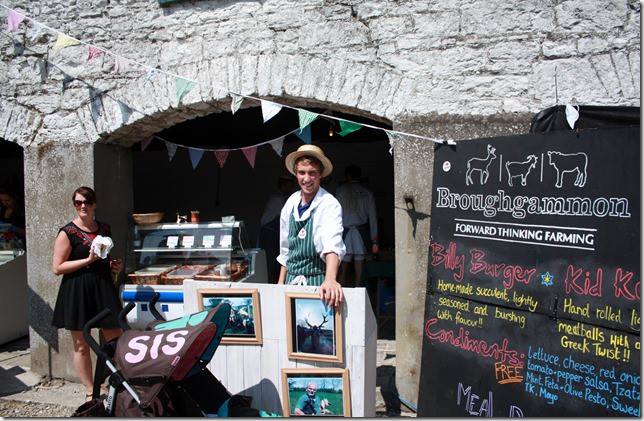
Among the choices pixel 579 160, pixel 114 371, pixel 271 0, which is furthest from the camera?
pixel 271 0

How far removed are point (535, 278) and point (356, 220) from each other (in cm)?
348

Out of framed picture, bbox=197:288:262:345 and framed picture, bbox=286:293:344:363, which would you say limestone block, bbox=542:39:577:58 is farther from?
framed picture, bbox=197:288:262:345

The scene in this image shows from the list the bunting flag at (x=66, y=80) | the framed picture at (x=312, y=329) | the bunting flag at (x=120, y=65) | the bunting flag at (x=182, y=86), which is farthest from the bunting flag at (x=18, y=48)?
the framed picture at (x=312, y=329)

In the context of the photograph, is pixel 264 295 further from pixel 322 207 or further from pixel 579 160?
pixel 579 160

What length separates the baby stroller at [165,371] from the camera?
2.70 meters

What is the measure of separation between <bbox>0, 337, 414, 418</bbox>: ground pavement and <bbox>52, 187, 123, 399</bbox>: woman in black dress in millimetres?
493

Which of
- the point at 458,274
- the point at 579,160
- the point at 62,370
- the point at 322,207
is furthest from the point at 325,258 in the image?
the point at 62,370

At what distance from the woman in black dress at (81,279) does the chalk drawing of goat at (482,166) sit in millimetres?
2878

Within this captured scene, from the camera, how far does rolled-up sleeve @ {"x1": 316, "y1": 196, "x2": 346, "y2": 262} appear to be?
3203mm

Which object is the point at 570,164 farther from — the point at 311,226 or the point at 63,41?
the point at 63,41

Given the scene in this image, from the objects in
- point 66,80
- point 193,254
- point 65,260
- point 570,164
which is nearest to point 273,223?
point 193,254

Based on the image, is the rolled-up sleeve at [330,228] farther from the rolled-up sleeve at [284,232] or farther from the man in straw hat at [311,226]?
the rolled-up sleeve at [284,232]

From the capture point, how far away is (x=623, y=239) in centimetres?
283

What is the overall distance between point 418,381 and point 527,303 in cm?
128
